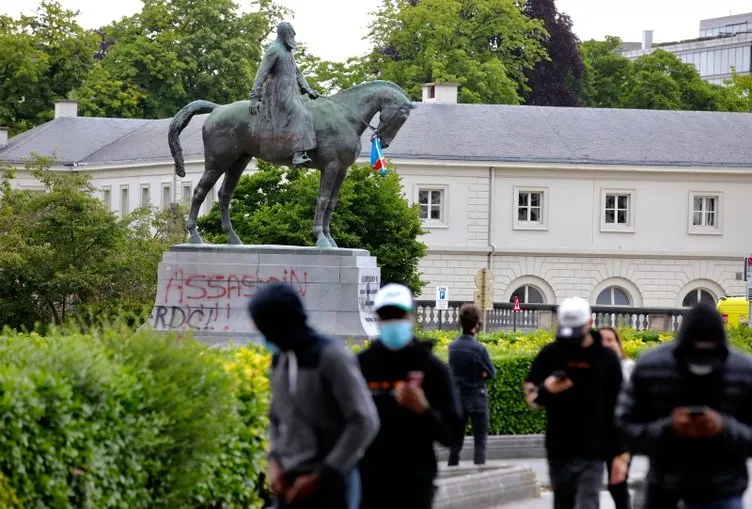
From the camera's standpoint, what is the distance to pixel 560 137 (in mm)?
77562

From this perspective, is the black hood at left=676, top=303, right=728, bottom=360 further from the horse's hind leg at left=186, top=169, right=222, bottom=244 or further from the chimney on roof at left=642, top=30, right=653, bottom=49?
the chimney on roof at left=642, top=30, right=653, bottom=49

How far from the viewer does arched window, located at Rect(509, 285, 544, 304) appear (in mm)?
75875

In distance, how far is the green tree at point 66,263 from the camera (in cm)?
5147

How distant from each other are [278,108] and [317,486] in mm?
16566

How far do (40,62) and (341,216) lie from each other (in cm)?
3226

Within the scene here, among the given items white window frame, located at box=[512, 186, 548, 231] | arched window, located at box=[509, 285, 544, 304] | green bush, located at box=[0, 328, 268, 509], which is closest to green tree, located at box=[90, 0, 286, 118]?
white window frame, located at box=[512, 186, 548, 231]

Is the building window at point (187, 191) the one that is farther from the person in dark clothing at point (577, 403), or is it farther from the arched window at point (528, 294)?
the person in dark clothing at point (577, 403)

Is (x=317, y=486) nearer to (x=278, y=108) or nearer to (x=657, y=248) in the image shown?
(x=278, y=108)

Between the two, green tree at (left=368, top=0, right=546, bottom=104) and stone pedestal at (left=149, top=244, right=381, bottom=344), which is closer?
stone pedestal at (left=149, top=244, right=381, bottom=344)

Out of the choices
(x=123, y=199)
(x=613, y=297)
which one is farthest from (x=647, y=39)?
(x=613, y=297)

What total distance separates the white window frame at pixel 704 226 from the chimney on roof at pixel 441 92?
10384mm

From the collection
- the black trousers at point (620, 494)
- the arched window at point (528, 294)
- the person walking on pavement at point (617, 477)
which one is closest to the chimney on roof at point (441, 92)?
the arched window at point (528, 294)

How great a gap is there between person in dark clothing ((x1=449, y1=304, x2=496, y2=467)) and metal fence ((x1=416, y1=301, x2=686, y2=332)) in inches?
1523

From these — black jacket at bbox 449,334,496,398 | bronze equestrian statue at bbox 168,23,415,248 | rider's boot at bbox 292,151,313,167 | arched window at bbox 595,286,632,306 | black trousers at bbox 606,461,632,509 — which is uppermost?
bronze equestrian statue at bbox 168,23,415,248
